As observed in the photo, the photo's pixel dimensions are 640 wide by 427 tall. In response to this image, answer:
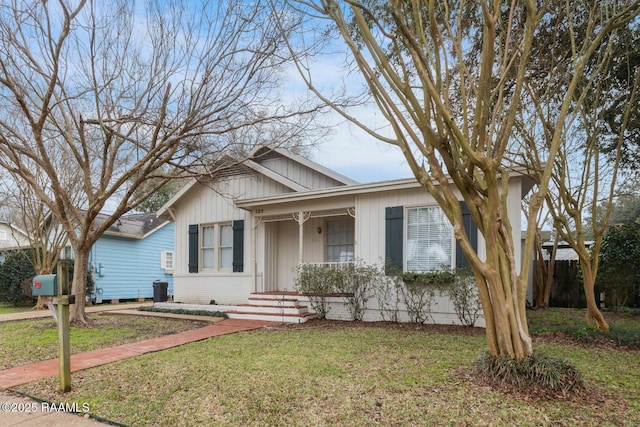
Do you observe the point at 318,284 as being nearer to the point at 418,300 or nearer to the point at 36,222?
the point at 418,300

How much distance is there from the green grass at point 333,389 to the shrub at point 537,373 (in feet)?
0.47

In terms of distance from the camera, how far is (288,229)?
1153 centimetres

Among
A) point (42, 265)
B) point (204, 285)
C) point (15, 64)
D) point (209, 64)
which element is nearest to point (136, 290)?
point (42, 265)

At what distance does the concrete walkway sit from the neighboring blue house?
8.56m

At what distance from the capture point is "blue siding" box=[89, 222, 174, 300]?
15.5m

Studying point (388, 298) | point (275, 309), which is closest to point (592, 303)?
point (388, 298)

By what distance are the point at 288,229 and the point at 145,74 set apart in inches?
218

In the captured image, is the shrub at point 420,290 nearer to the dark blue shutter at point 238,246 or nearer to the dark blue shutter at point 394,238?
the dark blue shutter at point 394,238

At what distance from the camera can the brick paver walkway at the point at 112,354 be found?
474cm

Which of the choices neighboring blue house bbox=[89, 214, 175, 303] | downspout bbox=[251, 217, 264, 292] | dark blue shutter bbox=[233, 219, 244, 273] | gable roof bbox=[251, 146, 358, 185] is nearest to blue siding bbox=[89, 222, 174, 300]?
neighboring blue house bbox=[89, 214, 175, 303]

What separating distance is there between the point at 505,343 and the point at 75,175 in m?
12.3

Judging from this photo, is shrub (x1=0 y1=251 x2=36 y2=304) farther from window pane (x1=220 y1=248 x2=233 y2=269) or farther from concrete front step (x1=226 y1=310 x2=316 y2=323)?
concrete front step (x1=226 y1=310 x2=316 y2=323)

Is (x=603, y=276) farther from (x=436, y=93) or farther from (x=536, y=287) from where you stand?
(x=436, y=93)

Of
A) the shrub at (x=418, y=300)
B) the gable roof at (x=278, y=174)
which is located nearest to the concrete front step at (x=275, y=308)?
the shrub at (x=418, y=300)
